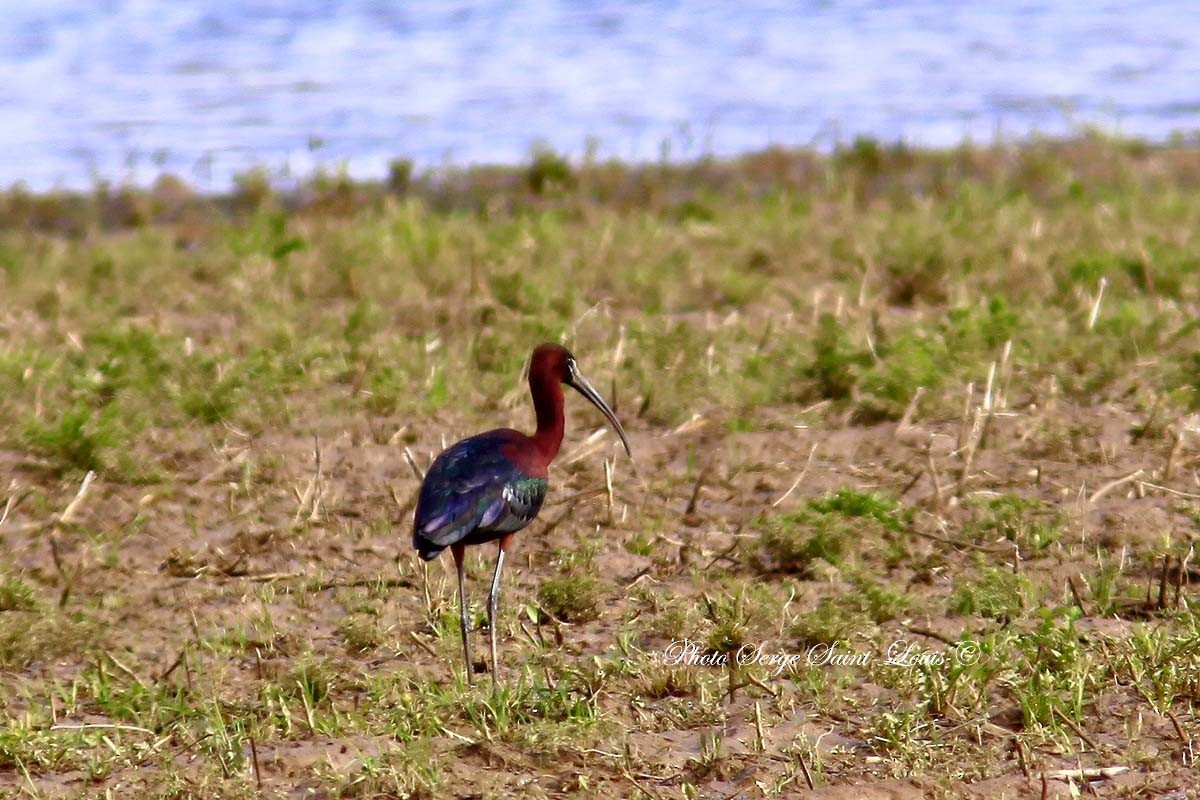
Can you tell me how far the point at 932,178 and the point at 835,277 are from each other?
9.51 feet

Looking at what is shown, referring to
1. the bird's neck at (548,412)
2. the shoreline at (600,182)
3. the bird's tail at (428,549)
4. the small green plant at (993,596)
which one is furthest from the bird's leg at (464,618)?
the shoreline at (600,182)

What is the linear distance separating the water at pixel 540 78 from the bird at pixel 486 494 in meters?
6.77

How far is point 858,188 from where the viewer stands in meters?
11.1

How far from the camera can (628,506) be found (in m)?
5.98

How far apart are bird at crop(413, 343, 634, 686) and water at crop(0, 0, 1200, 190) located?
677 centimetres

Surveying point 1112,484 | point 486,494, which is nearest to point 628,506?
point 486,494

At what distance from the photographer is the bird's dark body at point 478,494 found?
186 inches

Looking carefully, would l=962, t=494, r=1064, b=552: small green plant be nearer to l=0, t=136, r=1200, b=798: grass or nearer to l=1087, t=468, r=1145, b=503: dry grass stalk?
l=0, t=136, r=1200, b=798: grass

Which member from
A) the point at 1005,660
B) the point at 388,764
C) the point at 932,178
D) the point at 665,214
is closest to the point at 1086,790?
the point at 1005,660

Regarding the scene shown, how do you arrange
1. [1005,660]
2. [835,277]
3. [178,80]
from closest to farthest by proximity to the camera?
[1005,660], [835,277], [178,80]

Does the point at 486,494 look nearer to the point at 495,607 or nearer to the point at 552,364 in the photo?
the point at 495,607

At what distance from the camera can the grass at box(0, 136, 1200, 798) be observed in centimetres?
436

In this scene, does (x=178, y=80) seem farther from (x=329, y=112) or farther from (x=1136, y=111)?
(x=1136, y=111)

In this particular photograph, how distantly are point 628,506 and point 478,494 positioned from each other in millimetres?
1237
